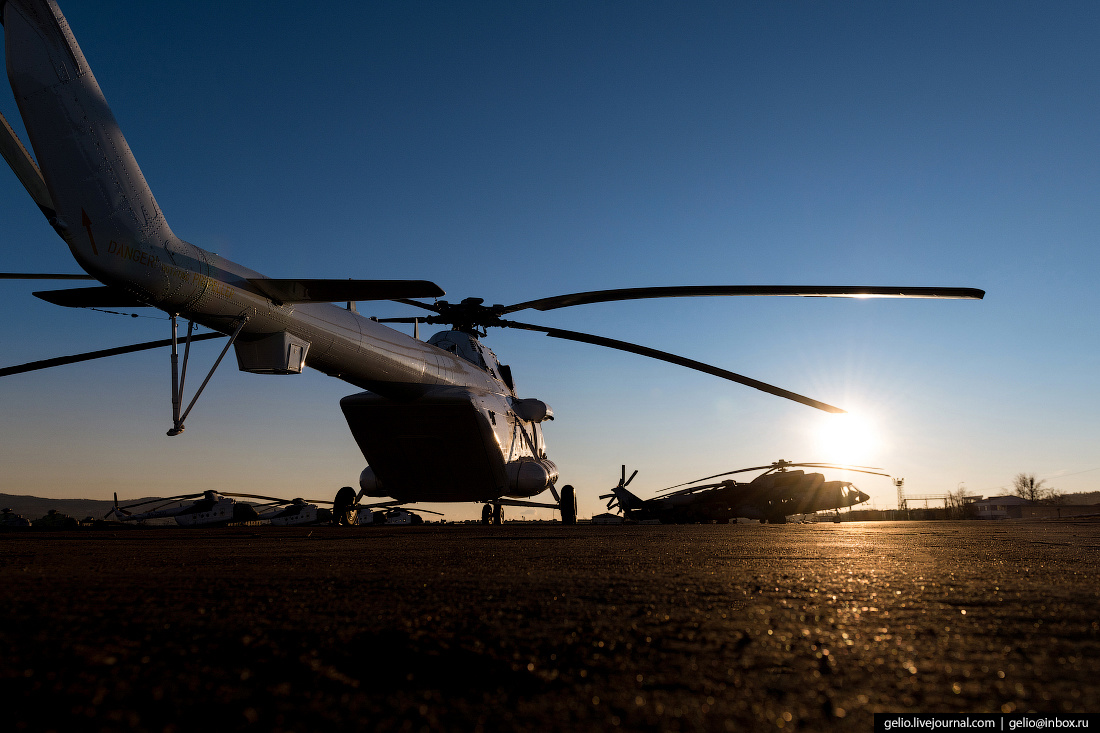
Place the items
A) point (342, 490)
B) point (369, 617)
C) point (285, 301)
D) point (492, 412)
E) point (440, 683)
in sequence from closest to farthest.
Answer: point (440, 683)
point (369, 617)
point (285, 301)
point (492, 412)
point (342, 490)

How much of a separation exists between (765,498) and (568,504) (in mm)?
9906

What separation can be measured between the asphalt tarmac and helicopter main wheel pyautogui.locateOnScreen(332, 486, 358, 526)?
13610mm

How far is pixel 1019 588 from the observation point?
9.05 feet

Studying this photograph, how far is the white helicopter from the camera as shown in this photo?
258 inches

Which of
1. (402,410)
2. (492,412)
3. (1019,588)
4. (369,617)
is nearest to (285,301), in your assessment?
(402,410)

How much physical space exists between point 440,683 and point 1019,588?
258cm

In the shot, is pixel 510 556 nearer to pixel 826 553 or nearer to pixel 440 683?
pixel 826 553

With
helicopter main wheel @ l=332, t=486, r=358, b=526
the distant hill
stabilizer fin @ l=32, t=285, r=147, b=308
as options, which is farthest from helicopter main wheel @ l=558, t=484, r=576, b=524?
the distant hill

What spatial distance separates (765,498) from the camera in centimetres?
2564

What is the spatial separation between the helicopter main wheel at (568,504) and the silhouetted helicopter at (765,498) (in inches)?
296

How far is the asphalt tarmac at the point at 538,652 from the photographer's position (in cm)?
110

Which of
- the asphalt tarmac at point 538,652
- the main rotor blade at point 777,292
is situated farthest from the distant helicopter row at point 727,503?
the asphalt tarmac at point 538,652

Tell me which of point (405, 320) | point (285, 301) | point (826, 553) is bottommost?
point (826, 553)

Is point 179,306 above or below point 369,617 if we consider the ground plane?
above
